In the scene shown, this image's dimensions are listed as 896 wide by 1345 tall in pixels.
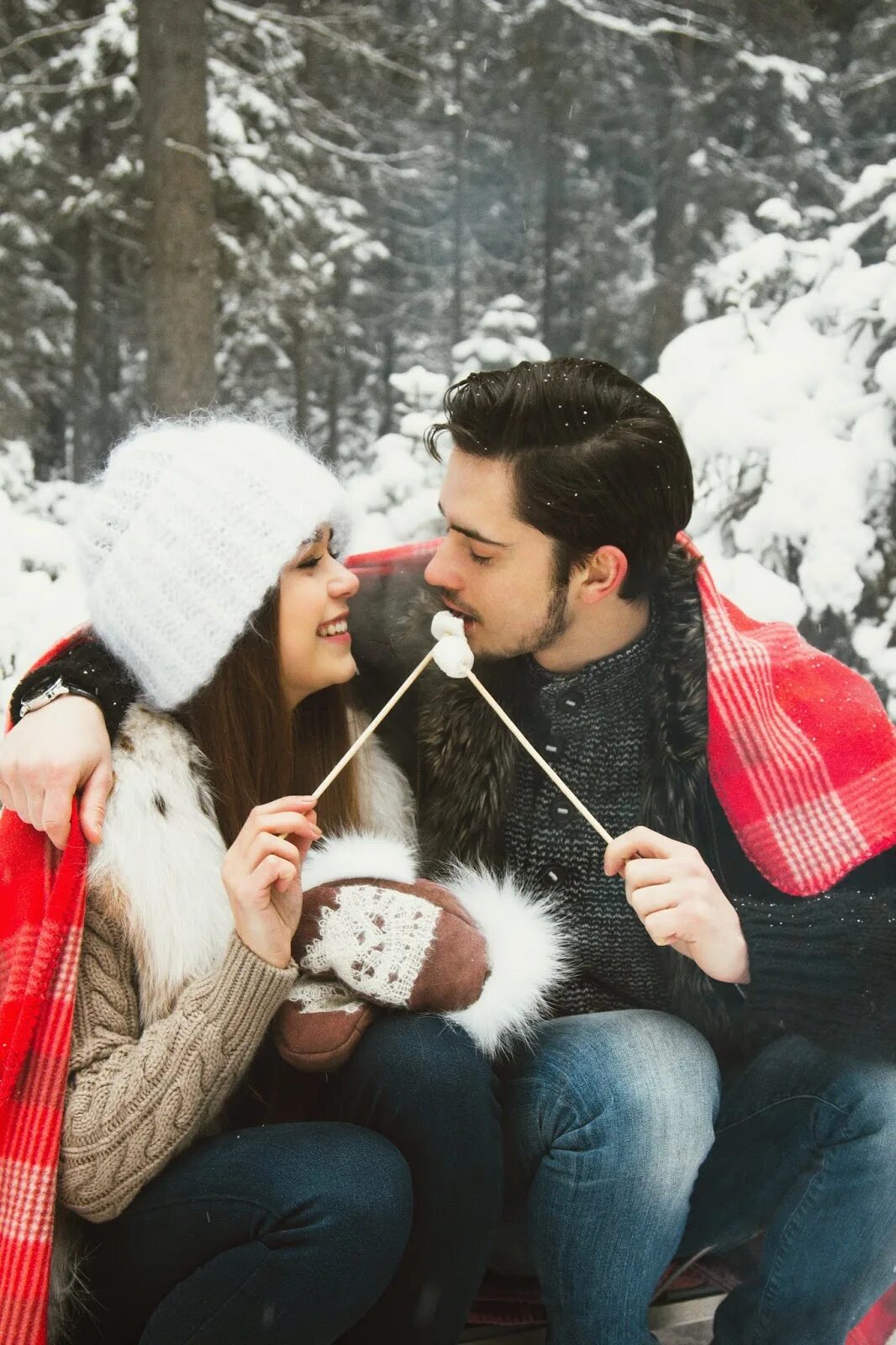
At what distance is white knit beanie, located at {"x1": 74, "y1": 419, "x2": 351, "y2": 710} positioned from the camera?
1510 millimetres

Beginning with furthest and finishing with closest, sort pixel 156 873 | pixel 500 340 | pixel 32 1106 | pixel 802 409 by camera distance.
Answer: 1. pixel 802 409
2. pixel 500 340
3. pixel 156 873
4. pixel 32 1106

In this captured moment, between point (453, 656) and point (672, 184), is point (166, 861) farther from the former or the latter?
point (672, 184)

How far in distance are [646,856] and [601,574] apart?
0.45m

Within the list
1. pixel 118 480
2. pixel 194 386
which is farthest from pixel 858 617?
pixel 118 480

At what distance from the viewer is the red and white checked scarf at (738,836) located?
1.36m

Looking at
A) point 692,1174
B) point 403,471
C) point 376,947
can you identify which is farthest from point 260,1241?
point 403,471

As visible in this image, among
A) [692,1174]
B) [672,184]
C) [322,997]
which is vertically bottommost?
[692,1174]

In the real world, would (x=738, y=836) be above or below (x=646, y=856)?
below

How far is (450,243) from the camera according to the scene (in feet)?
6.91

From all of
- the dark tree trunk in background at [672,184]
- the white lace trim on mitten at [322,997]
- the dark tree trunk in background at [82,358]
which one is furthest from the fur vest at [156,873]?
the dark tree trunk in background at [672,184]

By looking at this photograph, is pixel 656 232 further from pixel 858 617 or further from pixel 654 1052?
pixel 654 1052

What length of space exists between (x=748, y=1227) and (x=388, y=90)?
1870 millimetres

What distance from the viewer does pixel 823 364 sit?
2.29m

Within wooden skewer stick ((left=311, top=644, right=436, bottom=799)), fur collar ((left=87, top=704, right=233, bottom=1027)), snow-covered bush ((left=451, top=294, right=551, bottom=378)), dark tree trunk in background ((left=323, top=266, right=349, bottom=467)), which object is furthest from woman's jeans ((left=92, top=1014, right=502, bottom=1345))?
snow-covered bush ((left=451, top=294, right=551, bottom=378))
